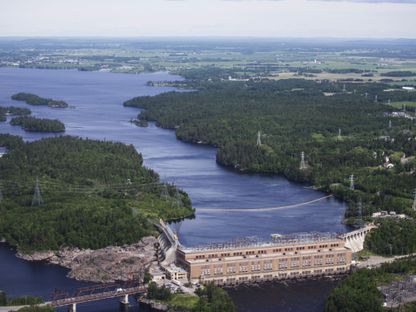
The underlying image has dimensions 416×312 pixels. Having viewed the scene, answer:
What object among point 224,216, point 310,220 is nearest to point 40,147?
point 224,216

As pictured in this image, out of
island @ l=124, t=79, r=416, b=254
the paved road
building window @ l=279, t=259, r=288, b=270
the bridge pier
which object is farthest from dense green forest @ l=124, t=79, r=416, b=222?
the bridge pier

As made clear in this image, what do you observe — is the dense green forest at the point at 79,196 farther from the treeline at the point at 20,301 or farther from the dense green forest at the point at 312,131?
the dense green forest at the point at 312,131

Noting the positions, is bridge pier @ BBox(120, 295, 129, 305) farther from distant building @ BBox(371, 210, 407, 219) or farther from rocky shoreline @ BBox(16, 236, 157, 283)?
distant building @ BBox(371, 210, 407, 219)

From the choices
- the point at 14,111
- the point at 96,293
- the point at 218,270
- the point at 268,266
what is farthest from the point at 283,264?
the point at 14,111

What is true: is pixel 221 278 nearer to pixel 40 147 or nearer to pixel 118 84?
pixel 40 147

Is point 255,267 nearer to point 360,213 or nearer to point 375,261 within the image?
point 375,261

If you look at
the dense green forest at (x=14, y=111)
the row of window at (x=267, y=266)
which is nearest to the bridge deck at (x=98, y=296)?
the row of window at (x=267, y=266)
